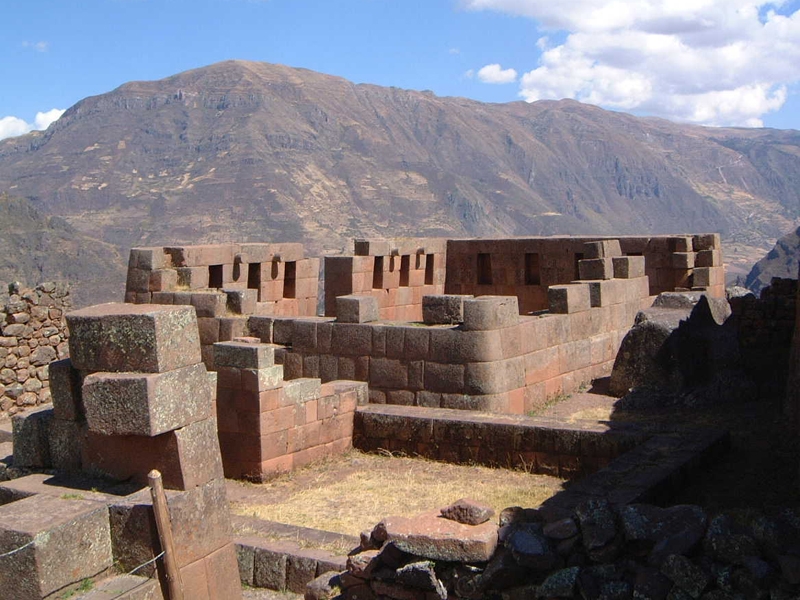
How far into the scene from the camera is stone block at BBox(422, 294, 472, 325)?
12.2m

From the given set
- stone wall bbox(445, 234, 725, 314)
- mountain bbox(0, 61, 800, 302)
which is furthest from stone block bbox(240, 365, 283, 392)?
mountain bbox(0, 61, 800, 302)

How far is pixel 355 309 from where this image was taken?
1263 centimetres

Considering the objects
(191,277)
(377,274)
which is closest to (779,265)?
(377,274)

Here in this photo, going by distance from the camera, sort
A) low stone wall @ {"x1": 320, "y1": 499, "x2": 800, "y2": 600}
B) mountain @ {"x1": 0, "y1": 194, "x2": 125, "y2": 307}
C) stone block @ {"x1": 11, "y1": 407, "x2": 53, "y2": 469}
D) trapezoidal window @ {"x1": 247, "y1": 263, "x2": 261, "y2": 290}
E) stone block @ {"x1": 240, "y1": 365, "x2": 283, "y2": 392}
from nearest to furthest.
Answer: low stone wall @ {"x1": 320, "y1": 499, "x2": 800, "y2": 600} → stone block @ {"x1": 11, "y1": 407, "x2": 53, "y2": 469} → stone block @ {"x1": 240, "y1": 365, "x2": 283, "y2": 392} → trapezoidal window @ {"x1": 247, "y1": 263, "x2": 261, "y2": 290} → mountain @ {"x1": 0, "y1": 194, "x2": 125, "y2": 307}

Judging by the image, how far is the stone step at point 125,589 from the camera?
6.12 metres

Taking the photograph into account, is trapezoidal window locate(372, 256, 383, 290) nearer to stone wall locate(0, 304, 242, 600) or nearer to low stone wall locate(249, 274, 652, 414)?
low stone wall locate(249, 274, 652, 414)

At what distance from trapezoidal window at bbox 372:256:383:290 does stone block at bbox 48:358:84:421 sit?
34.5 ft

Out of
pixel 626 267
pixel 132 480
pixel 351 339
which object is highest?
pixel 626 267

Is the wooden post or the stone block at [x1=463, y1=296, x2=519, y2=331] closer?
Result: the wooden post

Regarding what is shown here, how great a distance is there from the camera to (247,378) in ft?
34.3

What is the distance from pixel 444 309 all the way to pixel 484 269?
727 cm

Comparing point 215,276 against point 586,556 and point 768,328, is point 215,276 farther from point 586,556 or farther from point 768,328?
point 586,556

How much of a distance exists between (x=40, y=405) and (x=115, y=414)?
9.38 metres

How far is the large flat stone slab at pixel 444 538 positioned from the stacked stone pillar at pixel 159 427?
125cm
